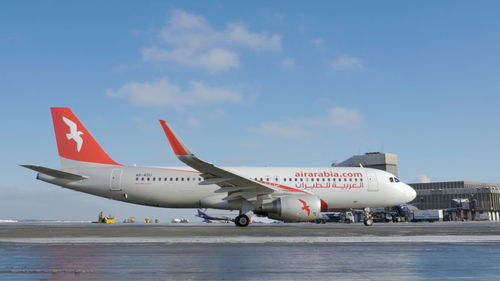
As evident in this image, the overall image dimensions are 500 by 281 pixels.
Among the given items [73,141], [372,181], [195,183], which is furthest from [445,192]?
[73,141]

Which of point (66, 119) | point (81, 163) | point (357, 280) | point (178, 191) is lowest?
point (357, 280)

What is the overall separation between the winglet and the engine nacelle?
5.28 m

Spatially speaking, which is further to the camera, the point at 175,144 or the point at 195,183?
the point at 195,183

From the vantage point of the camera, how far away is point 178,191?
26.5 m

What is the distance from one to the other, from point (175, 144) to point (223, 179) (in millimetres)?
3357

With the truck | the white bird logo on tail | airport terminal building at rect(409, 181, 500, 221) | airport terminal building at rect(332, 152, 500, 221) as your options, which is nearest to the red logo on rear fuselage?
the white bird logo on tail

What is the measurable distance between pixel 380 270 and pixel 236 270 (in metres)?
2.14

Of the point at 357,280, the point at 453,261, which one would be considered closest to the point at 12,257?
the point at 357,280

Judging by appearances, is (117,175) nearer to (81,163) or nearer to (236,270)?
(81,163)

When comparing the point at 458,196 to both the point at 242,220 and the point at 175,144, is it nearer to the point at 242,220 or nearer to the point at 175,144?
the point at 242,220

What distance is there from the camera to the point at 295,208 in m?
23.2

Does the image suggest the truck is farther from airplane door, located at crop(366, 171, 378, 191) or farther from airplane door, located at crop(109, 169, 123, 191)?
airplane door, located at crop(109, 169, 123, 191)

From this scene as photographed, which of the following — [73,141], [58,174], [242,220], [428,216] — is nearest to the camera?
[242,220]

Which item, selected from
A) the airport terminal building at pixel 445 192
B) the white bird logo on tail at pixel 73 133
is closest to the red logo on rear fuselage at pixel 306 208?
the white bird logo on tail at pixel 73 133
